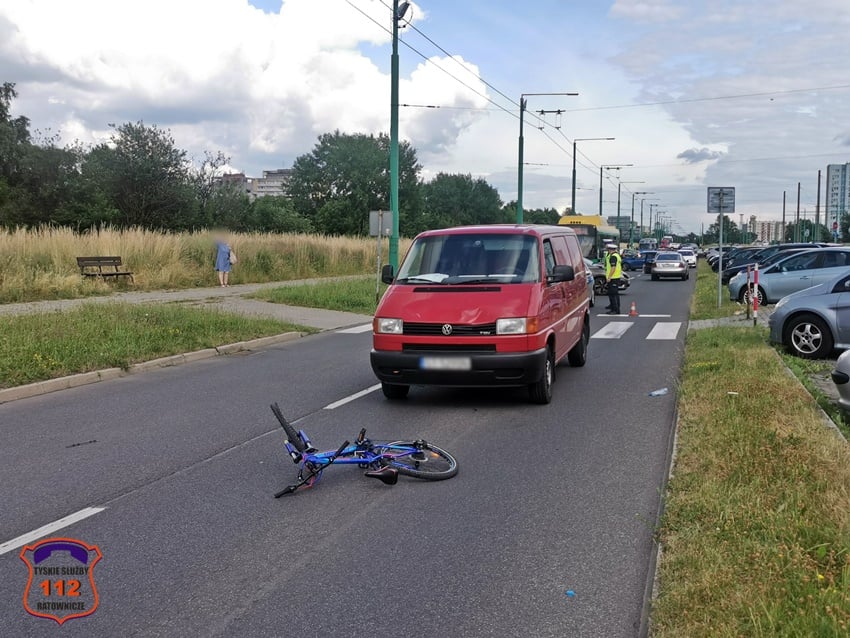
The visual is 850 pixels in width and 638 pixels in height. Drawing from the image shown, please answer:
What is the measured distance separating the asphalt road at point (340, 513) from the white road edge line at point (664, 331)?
6.28m

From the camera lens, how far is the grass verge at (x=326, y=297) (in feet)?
69.1

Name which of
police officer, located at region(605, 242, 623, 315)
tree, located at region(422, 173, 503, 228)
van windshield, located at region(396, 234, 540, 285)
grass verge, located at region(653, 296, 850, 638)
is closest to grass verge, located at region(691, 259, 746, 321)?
police officer, located at region(605, 242, 623, 315)

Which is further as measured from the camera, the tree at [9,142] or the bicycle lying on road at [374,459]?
the tree at [9,142]

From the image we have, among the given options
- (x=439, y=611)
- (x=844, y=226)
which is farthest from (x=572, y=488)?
(x=844, y=226)

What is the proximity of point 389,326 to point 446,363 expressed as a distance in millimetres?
750

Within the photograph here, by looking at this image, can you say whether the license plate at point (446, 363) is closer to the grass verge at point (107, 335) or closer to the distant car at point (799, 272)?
the grass verge at point (107, 335)

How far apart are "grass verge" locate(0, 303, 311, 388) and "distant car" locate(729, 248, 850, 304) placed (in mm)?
12539

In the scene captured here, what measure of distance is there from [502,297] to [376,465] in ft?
9.56

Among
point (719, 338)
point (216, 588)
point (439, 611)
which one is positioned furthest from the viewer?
point (719, 338)

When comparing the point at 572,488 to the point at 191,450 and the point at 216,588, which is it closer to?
the point at 216,588

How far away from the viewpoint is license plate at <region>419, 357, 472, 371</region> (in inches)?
314

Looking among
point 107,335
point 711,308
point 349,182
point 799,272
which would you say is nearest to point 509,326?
point 107,335

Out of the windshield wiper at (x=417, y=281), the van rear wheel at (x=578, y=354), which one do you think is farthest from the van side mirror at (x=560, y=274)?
the van rear wheel at (x=578, y=354)

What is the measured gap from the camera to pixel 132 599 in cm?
384
